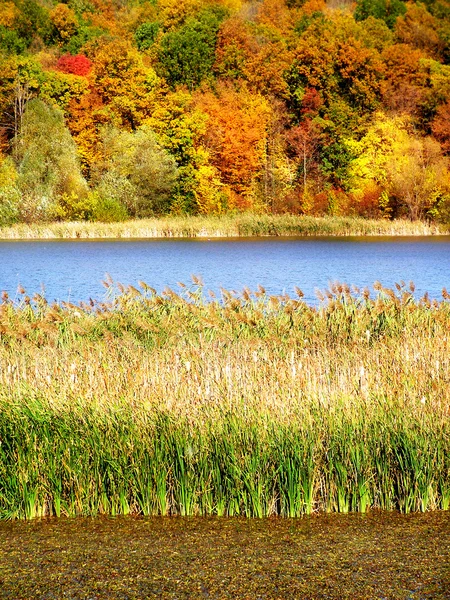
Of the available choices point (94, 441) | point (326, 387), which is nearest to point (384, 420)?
point (326, 387)

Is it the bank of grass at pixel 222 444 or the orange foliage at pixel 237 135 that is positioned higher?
the orange foliage at pixel 237 135

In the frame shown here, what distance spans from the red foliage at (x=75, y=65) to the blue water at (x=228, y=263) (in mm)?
19571

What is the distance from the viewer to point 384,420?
6.02 m

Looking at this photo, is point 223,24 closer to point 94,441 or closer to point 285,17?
point 285,17

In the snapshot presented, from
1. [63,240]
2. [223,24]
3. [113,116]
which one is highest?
[223,24]

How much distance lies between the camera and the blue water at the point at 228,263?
74.9 ft

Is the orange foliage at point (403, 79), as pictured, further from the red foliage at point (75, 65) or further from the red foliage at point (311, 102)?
the red foliage at point (75, 65)

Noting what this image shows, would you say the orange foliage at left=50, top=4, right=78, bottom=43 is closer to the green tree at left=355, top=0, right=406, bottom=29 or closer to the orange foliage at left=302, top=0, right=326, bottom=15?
the orange foliage at left=302, top=0, right=326, bottom=15

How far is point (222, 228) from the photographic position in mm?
47312

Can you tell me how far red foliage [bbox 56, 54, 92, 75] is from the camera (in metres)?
58.5

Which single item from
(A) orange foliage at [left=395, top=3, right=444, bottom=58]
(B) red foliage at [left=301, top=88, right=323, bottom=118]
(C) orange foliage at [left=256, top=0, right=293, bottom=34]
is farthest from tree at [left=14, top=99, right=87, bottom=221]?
A: (A) orange foliage at [left=395, top=3, right=444, bottom=58]

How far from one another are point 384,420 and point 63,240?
38.8 m

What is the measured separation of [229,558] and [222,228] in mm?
42532

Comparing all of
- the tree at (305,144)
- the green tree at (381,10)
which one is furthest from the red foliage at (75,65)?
the green tree at (381,10)
